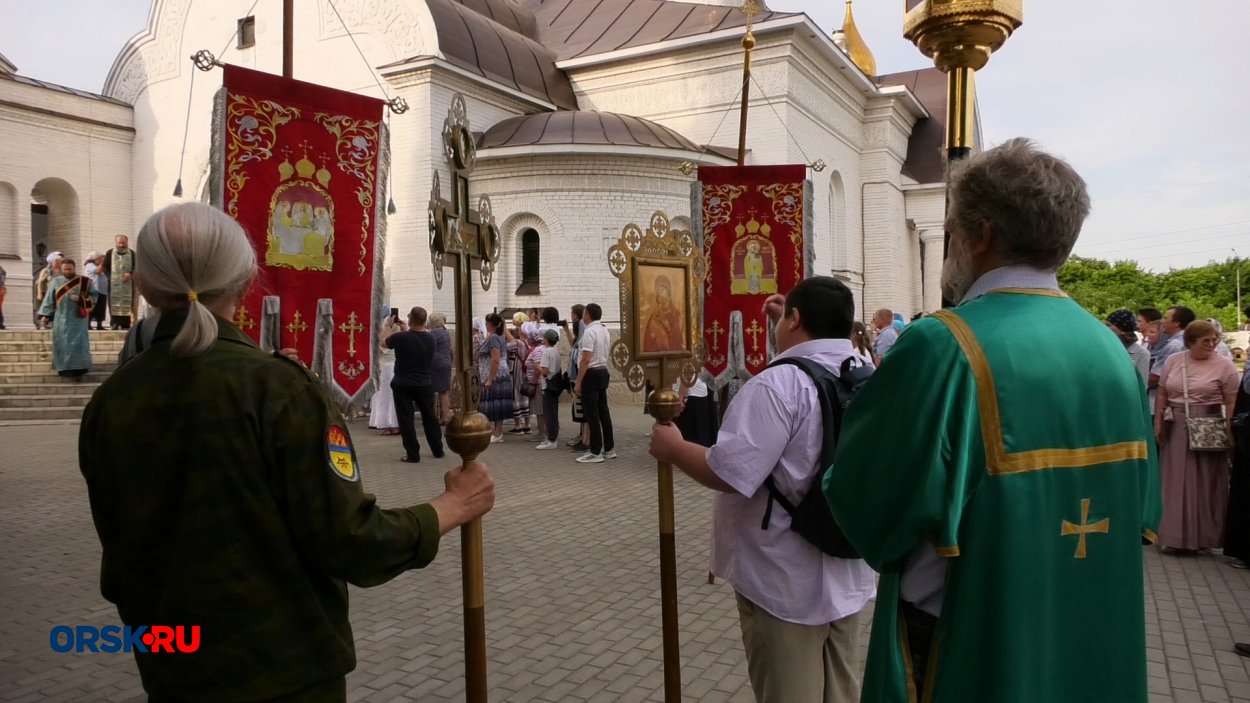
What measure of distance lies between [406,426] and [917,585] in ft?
30.1

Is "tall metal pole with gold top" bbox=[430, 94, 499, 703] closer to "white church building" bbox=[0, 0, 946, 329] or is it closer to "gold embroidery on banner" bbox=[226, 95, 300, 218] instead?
"gold embroidery on banner" bbox=[226, 95, 300, 218]

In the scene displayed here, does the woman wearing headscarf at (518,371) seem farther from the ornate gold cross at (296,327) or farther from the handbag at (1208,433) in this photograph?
the handbag at (1208,433)

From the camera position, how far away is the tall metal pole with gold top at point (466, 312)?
2.43m

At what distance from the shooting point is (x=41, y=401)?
13.9m

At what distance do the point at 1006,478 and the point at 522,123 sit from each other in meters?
19.4

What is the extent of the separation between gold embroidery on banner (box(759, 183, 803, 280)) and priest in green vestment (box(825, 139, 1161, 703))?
5914 mm

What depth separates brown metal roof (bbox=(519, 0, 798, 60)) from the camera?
76.2 ft

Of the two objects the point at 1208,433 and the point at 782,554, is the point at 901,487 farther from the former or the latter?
the point at 1208,433

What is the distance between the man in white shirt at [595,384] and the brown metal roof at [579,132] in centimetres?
958

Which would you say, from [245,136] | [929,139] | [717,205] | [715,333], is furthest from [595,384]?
[929,139]

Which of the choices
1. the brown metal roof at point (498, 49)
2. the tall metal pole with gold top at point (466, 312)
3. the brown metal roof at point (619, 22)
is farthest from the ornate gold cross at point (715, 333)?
the brown metal roof at point (619, 22)

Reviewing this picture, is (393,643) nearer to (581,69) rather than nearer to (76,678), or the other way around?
(76,678)

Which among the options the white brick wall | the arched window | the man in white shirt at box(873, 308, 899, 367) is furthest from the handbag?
the white brick wall

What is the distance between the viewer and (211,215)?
1766 millimetres
